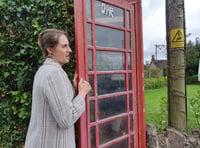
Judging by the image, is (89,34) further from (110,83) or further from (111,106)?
(111,106)

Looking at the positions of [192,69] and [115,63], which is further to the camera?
[192,69]

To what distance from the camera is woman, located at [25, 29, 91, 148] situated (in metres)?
1.38

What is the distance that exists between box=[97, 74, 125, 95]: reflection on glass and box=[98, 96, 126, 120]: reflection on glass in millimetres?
91

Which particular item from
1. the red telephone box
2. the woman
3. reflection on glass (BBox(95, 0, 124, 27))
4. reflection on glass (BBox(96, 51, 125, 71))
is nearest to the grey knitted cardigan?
the woman

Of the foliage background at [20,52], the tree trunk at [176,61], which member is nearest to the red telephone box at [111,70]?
the foliage background at [20,52]

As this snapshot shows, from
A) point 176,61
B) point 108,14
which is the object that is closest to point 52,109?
point 108,14

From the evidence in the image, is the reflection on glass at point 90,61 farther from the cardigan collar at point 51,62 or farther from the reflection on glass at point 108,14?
the cardigan collar at point 51,62

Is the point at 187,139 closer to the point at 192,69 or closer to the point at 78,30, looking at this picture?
the point at 78,30

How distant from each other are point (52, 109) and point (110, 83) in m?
1.00

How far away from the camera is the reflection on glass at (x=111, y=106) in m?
2.15

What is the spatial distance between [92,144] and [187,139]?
1543mm

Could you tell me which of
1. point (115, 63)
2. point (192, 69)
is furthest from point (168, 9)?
point (192, 69)

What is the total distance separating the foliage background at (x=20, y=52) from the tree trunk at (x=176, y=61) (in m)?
1.47

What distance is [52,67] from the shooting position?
4.79ft
